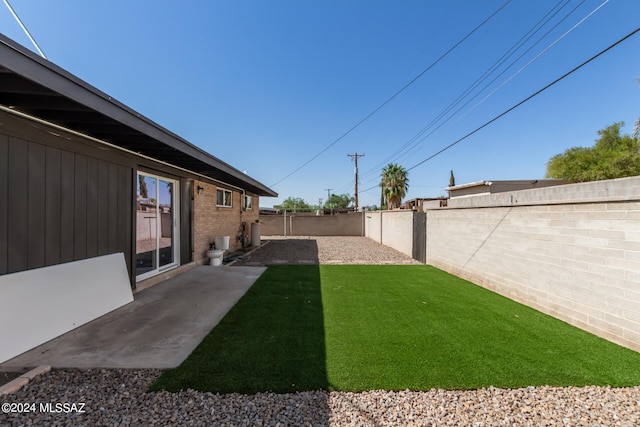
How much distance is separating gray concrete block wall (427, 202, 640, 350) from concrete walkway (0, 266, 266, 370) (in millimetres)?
5068

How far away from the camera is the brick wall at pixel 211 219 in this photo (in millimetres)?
7754

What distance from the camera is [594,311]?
3596 millimetres

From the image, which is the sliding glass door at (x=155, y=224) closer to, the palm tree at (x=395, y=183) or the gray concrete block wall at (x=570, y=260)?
the gray concrete block wall at (x=570, y=260)

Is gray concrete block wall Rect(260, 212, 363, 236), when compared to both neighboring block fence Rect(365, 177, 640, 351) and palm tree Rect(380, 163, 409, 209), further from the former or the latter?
neighboring block fence Rect(365, 177, 640, 351)

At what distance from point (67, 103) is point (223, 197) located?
747 cm

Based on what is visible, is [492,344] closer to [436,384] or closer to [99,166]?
[436,384]

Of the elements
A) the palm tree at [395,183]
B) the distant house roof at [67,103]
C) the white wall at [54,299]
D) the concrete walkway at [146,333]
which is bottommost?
the concrete walkway at [146,333]

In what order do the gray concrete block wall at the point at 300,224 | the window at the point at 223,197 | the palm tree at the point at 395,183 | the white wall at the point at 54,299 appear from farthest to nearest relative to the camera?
the palm tree at the point at 395,183, the gray concrete block wall at the point at 300,224, the window at the point at 223,197, the white wall at the point at 54,299

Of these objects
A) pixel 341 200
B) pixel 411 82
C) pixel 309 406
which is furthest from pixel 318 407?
pixel 341 200

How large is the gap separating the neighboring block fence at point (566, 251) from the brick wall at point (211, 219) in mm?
7200

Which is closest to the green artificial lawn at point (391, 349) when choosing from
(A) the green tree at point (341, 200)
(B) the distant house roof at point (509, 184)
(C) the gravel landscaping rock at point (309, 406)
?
(C) the gravel landscaping rock at point (309, 406)

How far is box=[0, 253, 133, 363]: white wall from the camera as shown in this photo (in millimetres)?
2857

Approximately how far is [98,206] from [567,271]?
7.26 meters

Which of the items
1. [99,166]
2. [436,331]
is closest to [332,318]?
[436,331]
